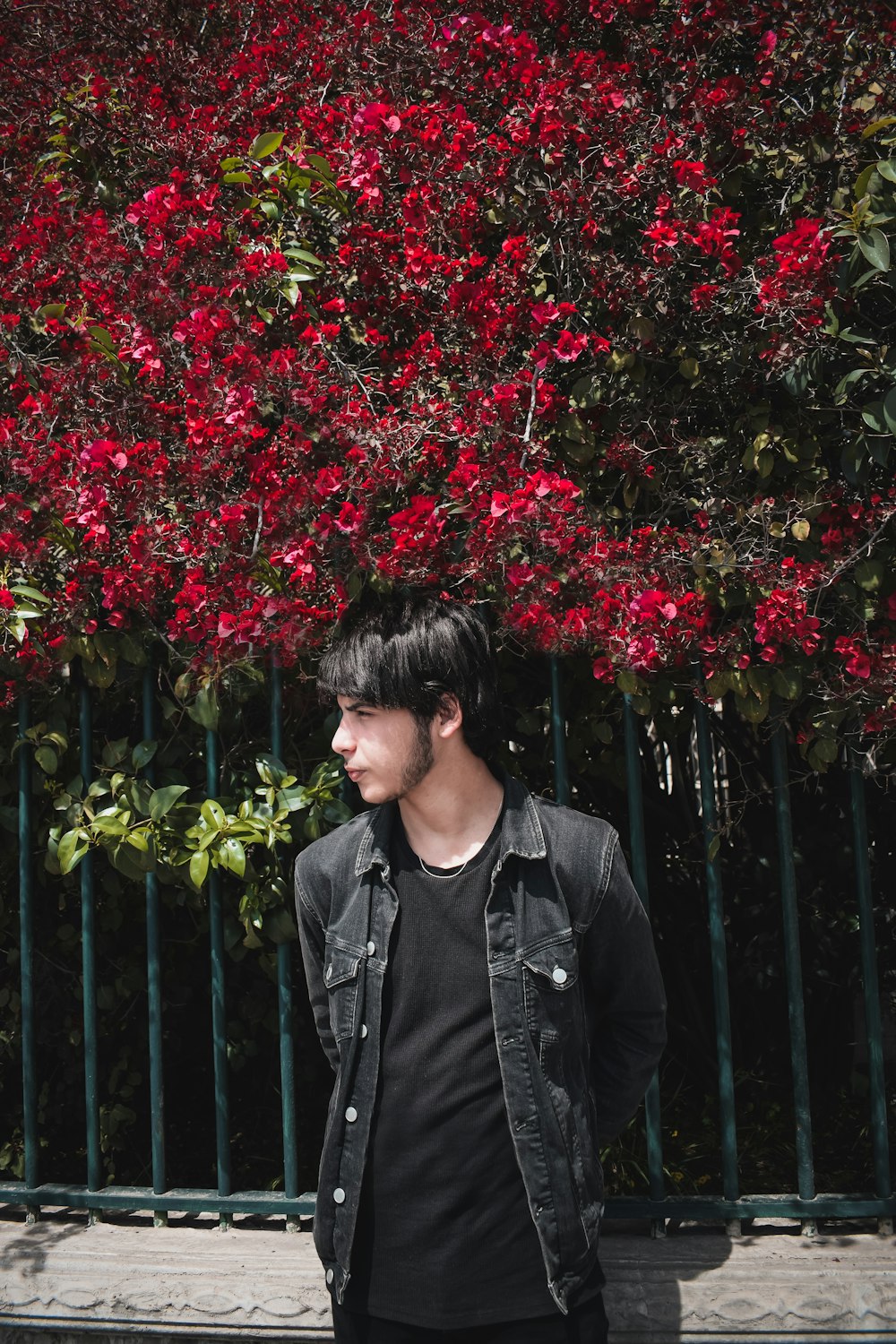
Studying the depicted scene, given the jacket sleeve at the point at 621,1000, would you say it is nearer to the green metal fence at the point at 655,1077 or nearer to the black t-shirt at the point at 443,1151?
the black t-shirt at the point at 443,1151

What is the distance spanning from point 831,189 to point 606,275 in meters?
0.54

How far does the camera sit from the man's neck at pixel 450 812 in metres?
2.00

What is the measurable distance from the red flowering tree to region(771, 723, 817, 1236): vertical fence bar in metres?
0.11

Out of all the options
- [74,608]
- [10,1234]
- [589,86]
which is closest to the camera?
[589,86]

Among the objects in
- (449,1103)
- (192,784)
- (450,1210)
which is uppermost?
(192,784)

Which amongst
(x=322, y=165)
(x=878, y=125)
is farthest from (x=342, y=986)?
(x=878, y=125)

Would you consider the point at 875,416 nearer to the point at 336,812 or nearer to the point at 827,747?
the point at 827,747

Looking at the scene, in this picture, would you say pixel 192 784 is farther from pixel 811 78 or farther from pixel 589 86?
pixel 811 78

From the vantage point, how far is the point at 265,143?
2.64 metres

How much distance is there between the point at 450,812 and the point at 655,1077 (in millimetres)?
895

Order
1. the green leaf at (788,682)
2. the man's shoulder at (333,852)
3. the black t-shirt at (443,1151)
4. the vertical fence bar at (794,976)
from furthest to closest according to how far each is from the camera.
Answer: the vertical fence bar at (794,976) < the green leaf at (788,682) < the man's shoulder at (333,852) < the black t-shirt at (443,1151)

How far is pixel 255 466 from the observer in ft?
8.11

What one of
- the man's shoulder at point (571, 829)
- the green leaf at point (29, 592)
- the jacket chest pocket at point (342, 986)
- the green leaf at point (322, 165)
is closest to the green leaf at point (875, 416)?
the man's shoulder at point (571, 829)

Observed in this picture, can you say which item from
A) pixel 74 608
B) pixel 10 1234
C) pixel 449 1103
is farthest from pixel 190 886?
pixel 449 1103
